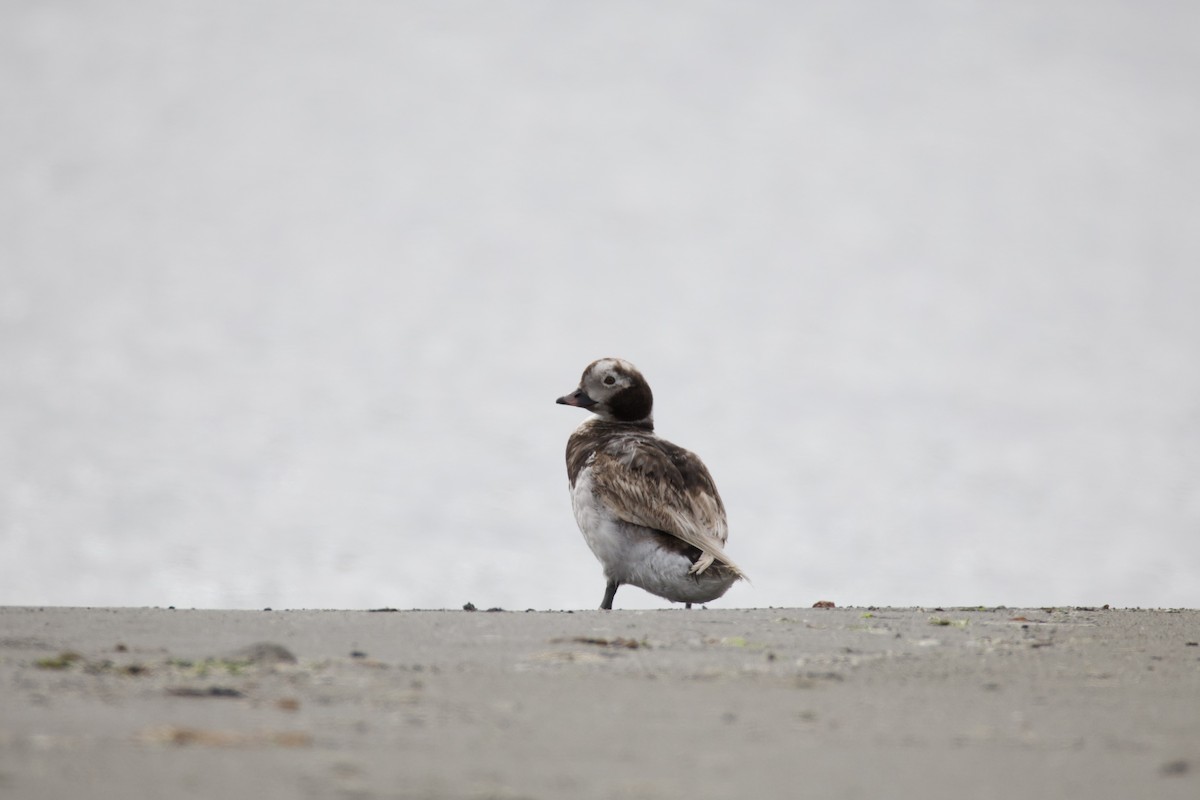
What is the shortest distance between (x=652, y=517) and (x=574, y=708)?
222 inches

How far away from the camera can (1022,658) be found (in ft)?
20.3

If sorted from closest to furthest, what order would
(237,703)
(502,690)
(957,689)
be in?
1. (237,703)
2. (502,690)
3. (957,689)

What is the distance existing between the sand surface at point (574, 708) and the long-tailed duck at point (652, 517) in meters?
2.92

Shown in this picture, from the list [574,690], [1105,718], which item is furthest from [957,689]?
[574,690]

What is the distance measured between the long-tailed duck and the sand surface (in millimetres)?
2916

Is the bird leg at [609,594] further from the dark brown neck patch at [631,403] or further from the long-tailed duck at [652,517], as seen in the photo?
the dark brown neck patch at [631,403]

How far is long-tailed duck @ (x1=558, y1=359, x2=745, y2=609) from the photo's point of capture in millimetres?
10086

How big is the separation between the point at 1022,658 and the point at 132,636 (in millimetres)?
3619

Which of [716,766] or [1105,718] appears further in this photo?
[1105,718]

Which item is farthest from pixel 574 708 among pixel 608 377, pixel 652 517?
pixel 608 377

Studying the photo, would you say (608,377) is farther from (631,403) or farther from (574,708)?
(574,708)

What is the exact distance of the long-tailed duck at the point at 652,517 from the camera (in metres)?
10.1

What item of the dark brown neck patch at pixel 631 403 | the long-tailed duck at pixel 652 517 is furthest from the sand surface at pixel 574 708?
the dark brown neck patch at pixel 631 403

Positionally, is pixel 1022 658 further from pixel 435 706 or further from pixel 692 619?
pixel 435 706
